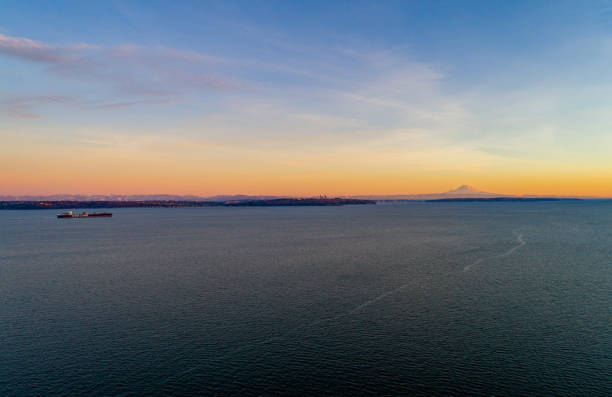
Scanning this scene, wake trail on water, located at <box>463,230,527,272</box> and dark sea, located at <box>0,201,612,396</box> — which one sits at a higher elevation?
wake trail on water, located at <box>463,230,527,272</box>

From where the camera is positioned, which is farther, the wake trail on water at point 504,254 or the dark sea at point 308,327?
the wake trail on water at point 504,254

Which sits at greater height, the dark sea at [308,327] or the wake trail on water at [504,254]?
the wake trail on water at [504,254]

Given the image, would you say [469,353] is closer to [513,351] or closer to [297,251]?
[513,351]

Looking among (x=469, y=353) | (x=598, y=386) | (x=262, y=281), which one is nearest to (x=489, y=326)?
(x=469, y=353)

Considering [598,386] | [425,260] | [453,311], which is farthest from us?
[425,260]

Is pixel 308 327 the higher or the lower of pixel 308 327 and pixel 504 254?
the lower

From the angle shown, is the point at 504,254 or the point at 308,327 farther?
the point at 504,254

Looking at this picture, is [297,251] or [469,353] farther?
[297,251]

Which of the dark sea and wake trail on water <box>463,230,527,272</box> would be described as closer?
the dark sea
